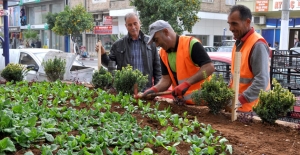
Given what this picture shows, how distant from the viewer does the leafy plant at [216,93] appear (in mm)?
2953

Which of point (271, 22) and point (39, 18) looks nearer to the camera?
point (271, 22)

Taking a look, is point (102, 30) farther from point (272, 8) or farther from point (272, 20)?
point (272, 8)

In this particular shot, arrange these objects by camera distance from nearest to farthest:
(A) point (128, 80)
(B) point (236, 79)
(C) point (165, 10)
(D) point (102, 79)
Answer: (B) point (236, 79) → (A) point (128, 80) → (D) point (102, 79) → (C) point (165, 10)

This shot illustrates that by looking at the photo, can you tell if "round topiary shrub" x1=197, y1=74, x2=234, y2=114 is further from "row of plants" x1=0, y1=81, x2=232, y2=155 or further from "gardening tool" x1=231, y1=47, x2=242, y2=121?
"row of plants" x1=0, y1=81, x2=232, y2=155

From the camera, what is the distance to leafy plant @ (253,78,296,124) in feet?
8.96

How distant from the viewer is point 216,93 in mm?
2977

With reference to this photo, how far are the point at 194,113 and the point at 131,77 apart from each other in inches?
36.8

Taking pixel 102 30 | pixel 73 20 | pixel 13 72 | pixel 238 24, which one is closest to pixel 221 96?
pixel 238 24

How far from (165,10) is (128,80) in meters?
13.6

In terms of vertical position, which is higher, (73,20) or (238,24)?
(73,20)

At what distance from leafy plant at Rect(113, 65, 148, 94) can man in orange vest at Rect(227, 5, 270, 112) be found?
45.4 inches

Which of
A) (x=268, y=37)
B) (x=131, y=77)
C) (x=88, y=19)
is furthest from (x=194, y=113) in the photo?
(x=88, y=19)

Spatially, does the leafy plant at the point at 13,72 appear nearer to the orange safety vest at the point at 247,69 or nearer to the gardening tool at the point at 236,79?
the orange safety vest at the point at 247,69

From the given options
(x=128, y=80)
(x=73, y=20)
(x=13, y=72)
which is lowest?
(x=13, y=72)
